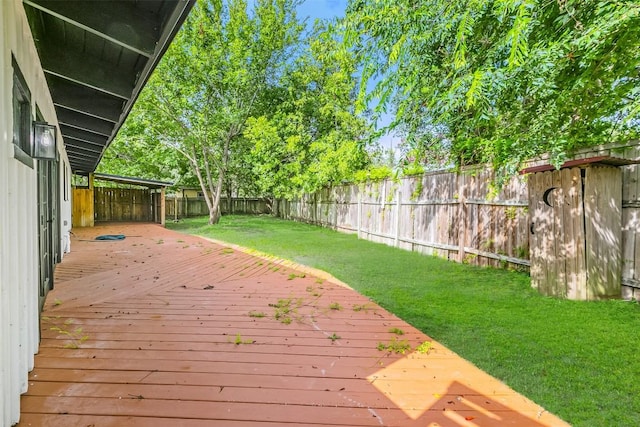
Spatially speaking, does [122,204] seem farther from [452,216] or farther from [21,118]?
[21,118]

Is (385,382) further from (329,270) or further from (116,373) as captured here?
(329,270)

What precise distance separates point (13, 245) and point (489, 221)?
6.29 metres

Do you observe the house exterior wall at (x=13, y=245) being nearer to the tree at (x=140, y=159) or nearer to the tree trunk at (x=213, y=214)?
the tree at (x=140, y=159)

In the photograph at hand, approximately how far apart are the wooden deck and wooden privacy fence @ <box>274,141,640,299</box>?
237cm

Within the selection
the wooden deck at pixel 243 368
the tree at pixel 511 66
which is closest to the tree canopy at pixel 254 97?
the tree at pixel 511 66

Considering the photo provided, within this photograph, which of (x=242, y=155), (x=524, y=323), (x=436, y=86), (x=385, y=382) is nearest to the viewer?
(x=385, y=382)

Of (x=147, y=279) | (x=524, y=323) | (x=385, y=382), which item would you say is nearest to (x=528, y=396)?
(x=385, y=382)

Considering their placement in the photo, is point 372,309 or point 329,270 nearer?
point 372,309

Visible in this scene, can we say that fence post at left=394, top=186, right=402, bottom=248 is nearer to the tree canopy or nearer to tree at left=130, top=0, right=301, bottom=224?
the tree canopy

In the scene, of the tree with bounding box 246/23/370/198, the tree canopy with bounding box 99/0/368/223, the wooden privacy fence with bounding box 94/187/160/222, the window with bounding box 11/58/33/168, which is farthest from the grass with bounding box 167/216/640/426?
the wooden privacy fence with bounding box 94/187/160/222

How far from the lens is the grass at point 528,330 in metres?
2.23

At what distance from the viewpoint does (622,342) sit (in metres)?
3.01

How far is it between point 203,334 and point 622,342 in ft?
11.9

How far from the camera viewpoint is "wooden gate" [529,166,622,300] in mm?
4047
